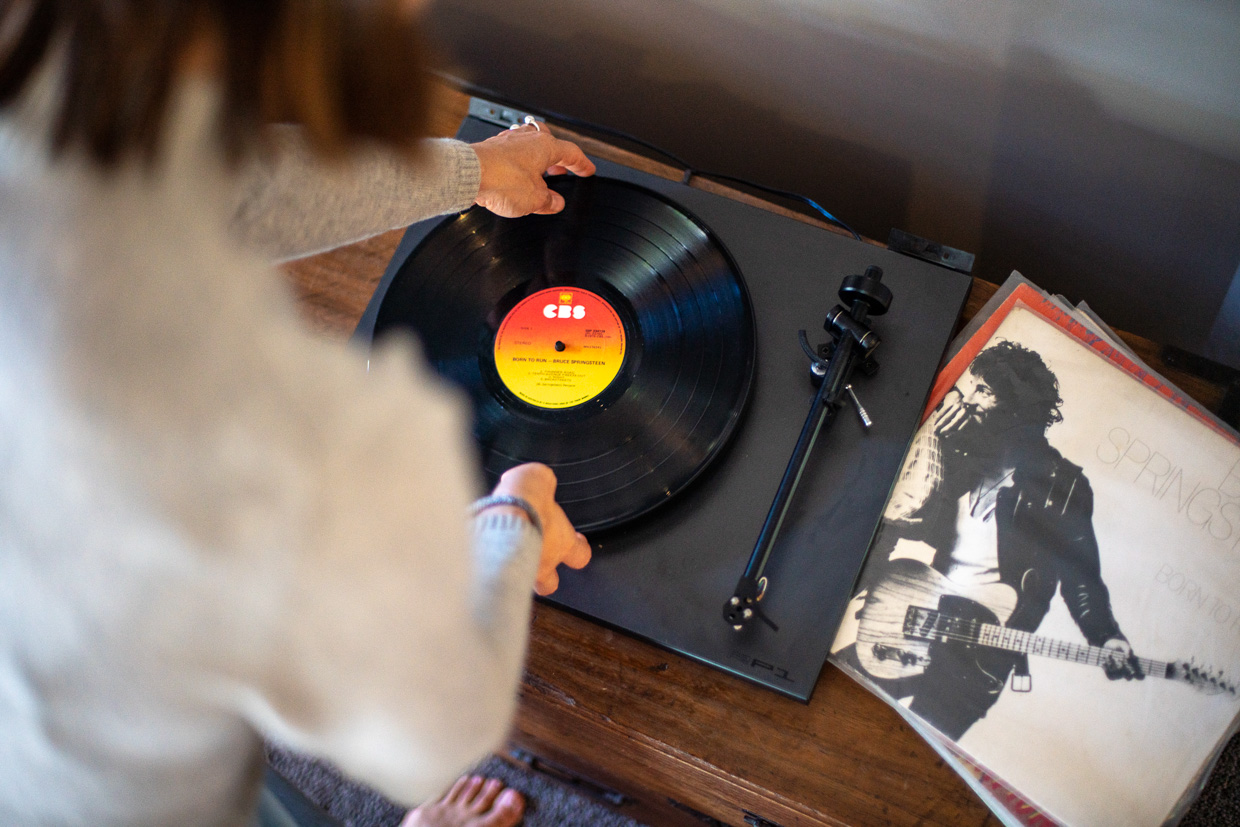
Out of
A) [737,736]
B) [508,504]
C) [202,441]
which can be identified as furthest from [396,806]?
[202,441]

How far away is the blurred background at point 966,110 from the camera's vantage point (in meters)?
0.91

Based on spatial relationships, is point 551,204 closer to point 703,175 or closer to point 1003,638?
point 703,175

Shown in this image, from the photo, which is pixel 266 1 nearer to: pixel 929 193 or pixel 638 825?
pixel 929 193

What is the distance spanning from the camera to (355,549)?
427 millimetres

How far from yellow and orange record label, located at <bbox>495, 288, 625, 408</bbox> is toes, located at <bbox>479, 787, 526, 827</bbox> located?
978 mm

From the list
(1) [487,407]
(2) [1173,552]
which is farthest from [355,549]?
(2) [1173,552]

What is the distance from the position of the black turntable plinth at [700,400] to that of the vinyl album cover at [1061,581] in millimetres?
56

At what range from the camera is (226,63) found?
0.37 metres

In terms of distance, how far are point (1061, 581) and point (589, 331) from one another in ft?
1.84

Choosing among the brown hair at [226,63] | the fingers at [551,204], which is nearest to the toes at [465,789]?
the fingers at [551,204]

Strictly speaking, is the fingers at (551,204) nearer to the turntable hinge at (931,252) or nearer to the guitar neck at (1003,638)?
the turntable hinge at (931,252)

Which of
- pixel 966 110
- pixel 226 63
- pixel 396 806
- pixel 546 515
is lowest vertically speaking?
pixel 396 806

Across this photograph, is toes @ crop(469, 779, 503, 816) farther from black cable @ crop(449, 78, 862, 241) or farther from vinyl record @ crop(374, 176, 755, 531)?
black cable @ crop(449, 78, 862, 241)

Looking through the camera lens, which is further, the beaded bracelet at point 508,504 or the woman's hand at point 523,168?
the woman's hand at point 523,168
